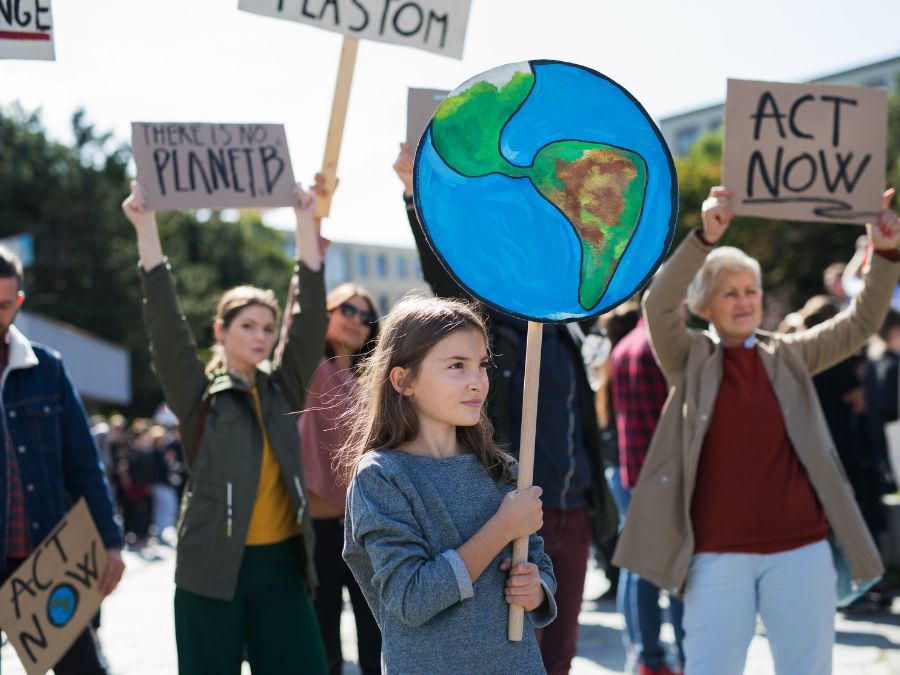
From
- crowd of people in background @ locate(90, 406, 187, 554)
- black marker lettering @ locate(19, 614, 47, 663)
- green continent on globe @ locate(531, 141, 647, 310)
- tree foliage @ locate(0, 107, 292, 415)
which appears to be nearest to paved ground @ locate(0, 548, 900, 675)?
black marker lettering @ locate(19, 614, 47, 663)

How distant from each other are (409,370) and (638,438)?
10.4 ft

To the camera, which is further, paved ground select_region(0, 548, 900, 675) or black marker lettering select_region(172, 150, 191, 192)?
paved ground select_region(0, 548, 900, 675)

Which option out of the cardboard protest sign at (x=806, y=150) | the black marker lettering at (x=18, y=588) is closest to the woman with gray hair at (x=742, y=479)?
the cardboard protest sign at (x=806, y=150)

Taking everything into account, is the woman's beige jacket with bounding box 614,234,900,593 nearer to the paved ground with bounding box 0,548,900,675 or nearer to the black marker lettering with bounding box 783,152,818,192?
the black marker lettering with bounding box 783,152,818,192

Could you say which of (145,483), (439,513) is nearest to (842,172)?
(439,513)

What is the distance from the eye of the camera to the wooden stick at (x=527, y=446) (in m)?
2.60

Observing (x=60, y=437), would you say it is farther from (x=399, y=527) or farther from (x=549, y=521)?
(x=399, y=527)

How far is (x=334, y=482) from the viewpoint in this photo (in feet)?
16.3

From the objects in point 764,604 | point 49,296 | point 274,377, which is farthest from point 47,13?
point 49,296

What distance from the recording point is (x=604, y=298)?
2.79 meters

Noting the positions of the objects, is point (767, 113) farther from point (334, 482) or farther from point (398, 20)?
point (334, 482)

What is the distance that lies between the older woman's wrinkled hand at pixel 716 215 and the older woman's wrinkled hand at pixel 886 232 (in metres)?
0.62

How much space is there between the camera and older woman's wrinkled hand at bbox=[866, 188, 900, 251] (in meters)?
4.33

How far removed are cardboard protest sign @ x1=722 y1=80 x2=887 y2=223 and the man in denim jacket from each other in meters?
2.65
